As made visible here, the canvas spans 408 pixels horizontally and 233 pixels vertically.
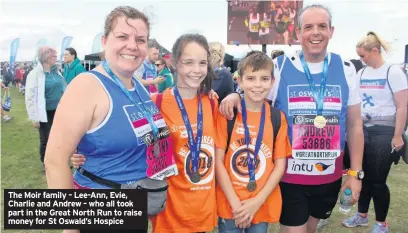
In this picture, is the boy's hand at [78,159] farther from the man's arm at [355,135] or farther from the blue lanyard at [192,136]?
the man's arm at [355,135]

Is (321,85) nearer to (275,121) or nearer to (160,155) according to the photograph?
(275,121)

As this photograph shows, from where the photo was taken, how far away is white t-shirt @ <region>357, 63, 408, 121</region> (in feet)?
11.7

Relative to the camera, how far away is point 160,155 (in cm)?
193

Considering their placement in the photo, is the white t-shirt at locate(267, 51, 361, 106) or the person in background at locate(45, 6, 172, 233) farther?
the white t-shirt at locate(267, 51, 361, 106)

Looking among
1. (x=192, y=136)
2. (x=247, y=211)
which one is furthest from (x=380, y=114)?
(x=192, y=136)

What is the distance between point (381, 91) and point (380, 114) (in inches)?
9.0

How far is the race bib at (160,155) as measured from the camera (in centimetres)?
186

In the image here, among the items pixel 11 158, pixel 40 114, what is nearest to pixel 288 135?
pixel 40 114

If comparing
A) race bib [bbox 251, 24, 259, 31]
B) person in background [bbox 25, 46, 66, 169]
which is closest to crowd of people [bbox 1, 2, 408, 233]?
person in background [bbox 25, 46, 66, 169]

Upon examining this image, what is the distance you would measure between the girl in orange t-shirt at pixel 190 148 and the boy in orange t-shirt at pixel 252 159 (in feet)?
0.29

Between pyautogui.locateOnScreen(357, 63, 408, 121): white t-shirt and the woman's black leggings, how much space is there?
15 centimetres

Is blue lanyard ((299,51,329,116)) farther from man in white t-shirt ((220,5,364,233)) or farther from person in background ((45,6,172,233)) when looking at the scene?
person in background ((45,6,172,233))

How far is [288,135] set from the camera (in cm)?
237

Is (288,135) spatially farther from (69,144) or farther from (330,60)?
(69,144)
